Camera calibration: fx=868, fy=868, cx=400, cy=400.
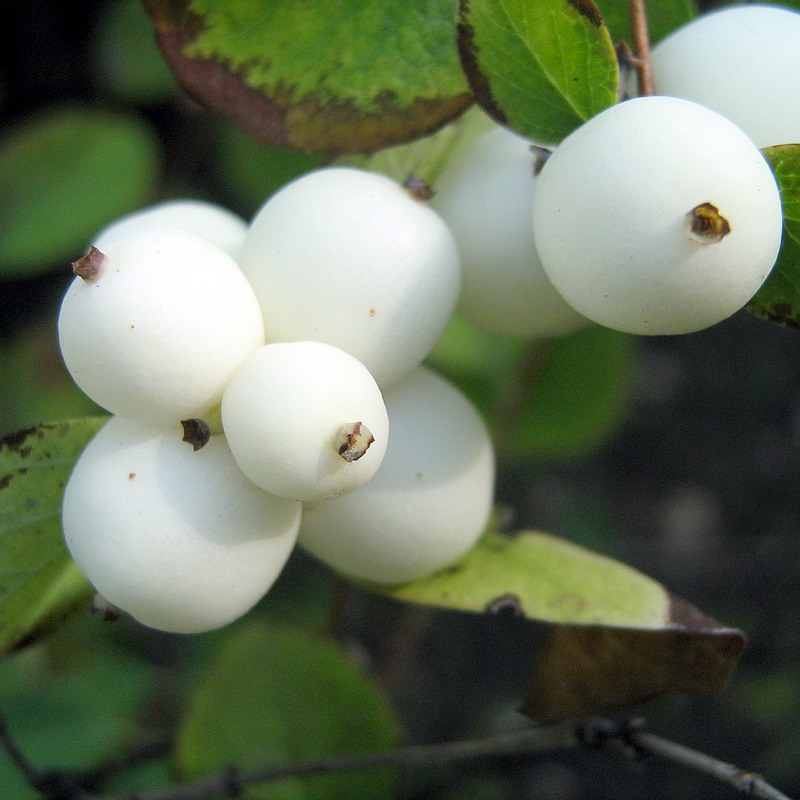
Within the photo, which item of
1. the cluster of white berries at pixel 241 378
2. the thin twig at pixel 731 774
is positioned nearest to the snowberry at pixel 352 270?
the cluster of white berries at pixel 241 378

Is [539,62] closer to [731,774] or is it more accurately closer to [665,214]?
[665,214]

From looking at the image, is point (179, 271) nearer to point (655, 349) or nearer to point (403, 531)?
point (403, 531)

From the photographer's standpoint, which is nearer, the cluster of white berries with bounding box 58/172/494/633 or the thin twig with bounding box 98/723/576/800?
the cluster of white berries with bounding box 58/172/494/633

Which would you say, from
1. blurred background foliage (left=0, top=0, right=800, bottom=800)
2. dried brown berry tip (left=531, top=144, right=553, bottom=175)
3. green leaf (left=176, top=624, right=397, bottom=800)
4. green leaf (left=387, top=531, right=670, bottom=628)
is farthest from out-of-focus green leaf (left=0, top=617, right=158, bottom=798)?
dried brown berry tip (left=531, top=144, right=553, bottom=175)

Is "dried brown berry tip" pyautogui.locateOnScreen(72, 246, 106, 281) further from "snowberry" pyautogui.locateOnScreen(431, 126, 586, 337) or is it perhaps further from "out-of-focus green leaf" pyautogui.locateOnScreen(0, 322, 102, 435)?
"out-of-focus green leaf" pyautogui.locateOnScreen(0, 322, 102, 435)

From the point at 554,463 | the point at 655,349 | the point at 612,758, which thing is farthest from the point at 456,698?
the point at 655,349

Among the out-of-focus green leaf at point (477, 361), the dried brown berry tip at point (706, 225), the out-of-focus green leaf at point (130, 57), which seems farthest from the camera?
the out-of-focus green leaf at point (130, 57)

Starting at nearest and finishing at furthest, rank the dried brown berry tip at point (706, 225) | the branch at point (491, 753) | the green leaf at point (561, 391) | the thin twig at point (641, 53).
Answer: the dried brown berry tip at point (706, 225) < the thin twig at point (641, 53) < the branch at point (491, 753) < the green leaf at point (561, 391)

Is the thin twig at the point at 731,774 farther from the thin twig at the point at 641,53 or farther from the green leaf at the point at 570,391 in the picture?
the green leaf at the point at 570,391

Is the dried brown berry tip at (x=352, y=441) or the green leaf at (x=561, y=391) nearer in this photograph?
the dried brown berry tip at (x=352, y=441)
